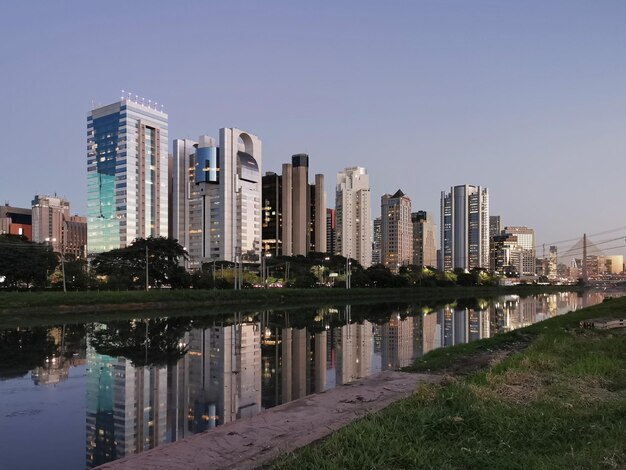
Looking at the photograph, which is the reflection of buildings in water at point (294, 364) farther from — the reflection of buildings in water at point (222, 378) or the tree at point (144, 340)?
the tree at point (144, 340)

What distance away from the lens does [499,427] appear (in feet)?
28.7

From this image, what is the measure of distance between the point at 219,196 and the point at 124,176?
32015 millimetres

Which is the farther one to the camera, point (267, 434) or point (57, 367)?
point (57, 367)

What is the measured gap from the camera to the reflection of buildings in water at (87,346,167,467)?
1066 centimetres

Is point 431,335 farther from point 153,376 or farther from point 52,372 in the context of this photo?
point 52,372

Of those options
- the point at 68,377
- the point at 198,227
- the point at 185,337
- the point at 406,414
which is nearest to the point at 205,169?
the point at 198,227

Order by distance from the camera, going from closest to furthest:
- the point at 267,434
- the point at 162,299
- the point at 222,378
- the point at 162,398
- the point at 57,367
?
1. the point at 267,434
2. the point at 162,398
3. the point at 222,378
4. the point at 57,367
5. the point at 162,299

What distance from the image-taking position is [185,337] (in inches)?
1224

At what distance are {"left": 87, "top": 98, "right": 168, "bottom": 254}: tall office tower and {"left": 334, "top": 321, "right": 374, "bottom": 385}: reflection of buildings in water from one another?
483 feet

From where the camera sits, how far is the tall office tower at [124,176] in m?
170

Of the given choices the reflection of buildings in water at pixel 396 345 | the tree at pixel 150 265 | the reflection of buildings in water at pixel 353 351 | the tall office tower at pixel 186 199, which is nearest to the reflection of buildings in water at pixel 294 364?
the reflection of buildings in water at pixel 353 351

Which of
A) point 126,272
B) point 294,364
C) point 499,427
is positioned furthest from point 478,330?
point 126,272

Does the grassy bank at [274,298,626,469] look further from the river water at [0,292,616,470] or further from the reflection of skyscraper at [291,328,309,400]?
the reflection of skyscraper at [291,328,309,400]

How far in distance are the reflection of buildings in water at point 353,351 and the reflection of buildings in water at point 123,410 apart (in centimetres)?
634
